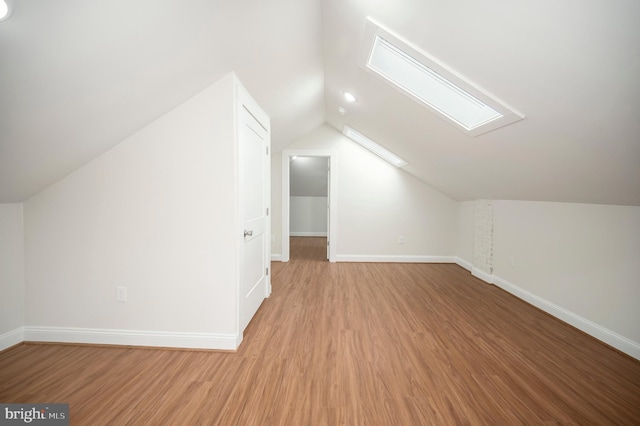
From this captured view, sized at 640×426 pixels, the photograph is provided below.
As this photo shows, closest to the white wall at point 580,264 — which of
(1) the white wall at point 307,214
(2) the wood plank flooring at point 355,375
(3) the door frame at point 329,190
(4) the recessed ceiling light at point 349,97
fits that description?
(2) the wood plank flooring at point 355,375

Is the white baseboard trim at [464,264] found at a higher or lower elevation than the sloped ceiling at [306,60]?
lower

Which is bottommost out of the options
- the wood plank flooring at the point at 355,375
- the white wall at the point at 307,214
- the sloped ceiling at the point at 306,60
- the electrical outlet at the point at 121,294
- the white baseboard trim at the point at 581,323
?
the wood plank flooring at the point at 355,375

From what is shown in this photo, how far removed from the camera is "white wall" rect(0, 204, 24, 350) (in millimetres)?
2020

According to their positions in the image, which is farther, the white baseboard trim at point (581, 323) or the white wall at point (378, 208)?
the white wall at point (378, 208)

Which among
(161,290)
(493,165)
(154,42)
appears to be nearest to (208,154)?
(154,42)

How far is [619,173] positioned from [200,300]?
3.15m

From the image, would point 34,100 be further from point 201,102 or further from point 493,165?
point 493,165

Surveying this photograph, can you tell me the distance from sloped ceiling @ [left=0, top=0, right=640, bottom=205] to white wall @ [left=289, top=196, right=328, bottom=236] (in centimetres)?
538

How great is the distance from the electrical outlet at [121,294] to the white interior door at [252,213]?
91 cm

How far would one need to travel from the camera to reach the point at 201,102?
6.73 ft

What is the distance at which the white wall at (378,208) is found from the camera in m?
4.93

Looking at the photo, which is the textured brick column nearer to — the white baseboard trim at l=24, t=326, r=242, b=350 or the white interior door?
the white interior door

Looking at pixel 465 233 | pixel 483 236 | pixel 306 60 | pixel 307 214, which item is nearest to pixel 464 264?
pixel 465 233

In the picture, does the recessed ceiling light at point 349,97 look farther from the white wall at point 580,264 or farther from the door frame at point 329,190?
the white wall at point 580,264
